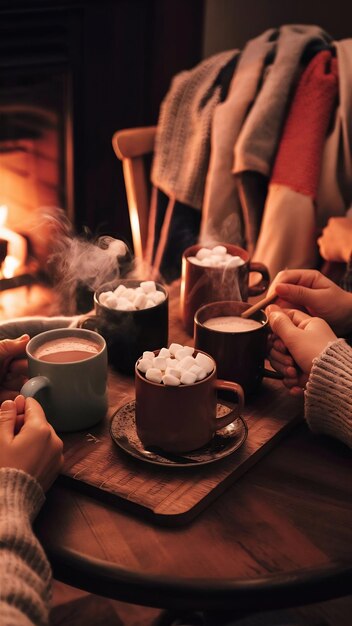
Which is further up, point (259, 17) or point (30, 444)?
point (259, 17)

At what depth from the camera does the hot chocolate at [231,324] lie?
1.21 m

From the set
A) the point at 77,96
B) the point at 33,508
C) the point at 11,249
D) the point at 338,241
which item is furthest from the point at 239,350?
the point at 77,96

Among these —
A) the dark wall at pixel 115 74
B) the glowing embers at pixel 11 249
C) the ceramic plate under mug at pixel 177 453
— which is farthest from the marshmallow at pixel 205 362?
the dark wall at pixel 115 74

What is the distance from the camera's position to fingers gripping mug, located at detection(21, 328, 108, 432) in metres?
1.05

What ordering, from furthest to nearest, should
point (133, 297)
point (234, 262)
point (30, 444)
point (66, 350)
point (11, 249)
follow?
point (11, 249) → point (234, 262) → point (133, 297) → point (66, 350) → point (30, 444)

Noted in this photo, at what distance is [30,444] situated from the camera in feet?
3.05

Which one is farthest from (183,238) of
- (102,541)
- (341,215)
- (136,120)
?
(102,541)

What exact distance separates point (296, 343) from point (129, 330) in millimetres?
271

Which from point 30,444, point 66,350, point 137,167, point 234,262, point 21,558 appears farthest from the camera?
point 137,167

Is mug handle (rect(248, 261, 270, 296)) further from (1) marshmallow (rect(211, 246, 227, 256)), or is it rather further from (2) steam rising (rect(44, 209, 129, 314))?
(2) steam rising (rect(44, 209, 129, 314))

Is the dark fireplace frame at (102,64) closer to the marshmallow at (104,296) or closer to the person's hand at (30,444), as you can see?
the marshmallow at (104,296)

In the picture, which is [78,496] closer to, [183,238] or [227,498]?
[227,498]

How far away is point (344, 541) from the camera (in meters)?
0.89

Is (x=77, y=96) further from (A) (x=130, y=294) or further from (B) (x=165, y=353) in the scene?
(B) (x=165, y=353)
